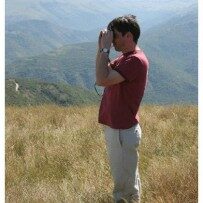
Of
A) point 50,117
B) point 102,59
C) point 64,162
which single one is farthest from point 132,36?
point 50,117

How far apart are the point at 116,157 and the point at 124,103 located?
0.48m

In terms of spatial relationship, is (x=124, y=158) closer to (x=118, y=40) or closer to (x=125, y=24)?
(x=118, y=40)

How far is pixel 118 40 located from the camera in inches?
151

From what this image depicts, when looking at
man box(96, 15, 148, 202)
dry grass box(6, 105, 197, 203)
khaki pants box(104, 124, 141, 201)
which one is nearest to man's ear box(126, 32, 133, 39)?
man box(96, 15, 148, 202)

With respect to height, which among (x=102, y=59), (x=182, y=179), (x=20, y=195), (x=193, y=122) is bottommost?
(x=193, y=122)

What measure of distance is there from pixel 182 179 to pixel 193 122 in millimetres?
4206

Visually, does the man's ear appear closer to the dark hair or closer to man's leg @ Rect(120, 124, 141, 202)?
the dark hair

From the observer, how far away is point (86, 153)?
6008mm

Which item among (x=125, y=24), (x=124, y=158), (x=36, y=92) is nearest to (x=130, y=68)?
(x=125, y=24)

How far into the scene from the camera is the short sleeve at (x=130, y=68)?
12.2 ft

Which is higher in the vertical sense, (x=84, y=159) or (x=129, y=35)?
(x=129, y=35)

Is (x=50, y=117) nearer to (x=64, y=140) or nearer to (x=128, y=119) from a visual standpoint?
(x=64, y=140)

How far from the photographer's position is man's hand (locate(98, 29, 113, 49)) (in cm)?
368

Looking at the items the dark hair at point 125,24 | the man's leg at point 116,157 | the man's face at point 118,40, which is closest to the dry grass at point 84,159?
the man's leg at point 116,157
